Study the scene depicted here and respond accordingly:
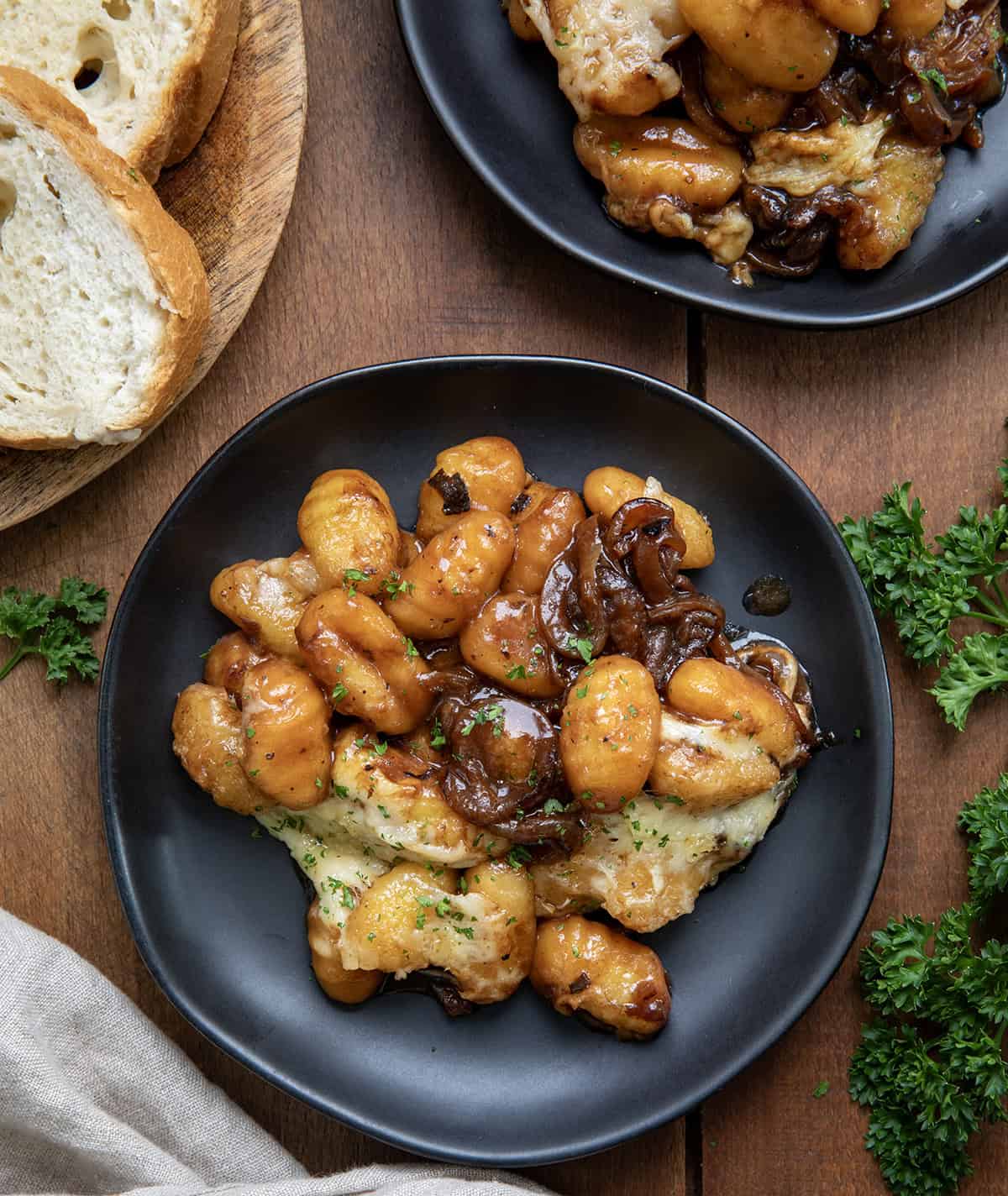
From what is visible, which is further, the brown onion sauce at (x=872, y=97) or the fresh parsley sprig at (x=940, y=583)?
the fresh parsley sprig at (x=940, y=583)

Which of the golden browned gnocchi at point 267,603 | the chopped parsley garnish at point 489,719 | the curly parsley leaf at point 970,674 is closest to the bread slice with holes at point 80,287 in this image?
the golden browned gnocchi at point 267,603

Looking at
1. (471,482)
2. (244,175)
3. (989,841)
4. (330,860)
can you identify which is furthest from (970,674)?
(244,175)

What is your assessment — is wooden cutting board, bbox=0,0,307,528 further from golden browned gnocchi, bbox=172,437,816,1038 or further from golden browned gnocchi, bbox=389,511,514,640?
golden browned gnocchi, bbox=389,511,514,640

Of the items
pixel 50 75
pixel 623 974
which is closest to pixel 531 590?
pixel 623 974

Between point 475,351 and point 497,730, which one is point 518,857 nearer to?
point 497,730

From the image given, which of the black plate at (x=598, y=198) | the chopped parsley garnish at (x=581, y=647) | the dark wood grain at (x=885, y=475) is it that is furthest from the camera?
the dark wood grain at (x=885, y=475)

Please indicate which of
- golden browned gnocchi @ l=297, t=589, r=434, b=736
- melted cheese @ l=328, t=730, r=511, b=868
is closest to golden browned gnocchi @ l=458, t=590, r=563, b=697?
golden browned gnocchi @ l=297, t=589, r=434, b=736

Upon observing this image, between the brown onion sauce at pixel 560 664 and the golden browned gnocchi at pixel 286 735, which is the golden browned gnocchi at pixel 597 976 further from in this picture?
the golden browned gnocchi at pixel 286 735
